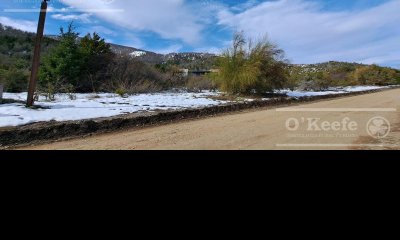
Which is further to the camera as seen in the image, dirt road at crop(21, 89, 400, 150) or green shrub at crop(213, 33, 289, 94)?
green shrub at crop(213, 33, 289, 94)

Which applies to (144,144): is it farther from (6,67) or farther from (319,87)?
(319,87)

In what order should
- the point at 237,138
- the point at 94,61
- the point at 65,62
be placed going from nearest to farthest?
1. the point at 237,138
2. the point at 65,62
3. the point at 94,61

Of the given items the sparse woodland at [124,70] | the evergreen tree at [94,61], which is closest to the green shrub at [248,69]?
the sparse woodland at [124,70]

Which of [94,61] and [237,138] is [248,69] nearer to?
[94,61]

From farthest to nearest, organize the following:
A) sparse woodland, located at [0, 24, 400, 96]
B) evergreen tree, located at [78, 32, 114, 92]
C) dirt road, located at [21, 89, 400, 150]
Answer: evergreen tree, located at [78, 32, 114, 92]
sparse woodland, located at [0, 24, 400, 96]
dirt road, located at [21, 89, 400, 150]

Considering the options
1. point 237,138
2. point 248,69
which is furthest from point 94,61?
point 237,138

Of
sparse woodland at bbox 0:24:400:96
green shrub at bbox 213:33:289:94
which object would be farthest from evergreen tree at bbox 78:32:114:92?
green shrub at bbox 213:33:289:94

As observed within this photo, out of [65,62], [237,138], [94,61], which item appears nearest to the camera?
[237,138]

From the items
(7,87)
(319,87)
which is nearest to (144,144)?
(7,87)

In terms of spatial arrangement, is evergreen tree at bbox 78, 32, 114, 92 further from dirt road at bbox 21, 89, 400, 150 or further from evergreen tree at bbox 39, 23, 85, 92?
dirt road at bbox 21, 89, 400, 150

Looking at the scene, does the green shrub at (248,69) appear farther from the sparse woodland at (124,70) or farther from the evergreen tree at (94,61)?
the evergreen tree at (94,61)
